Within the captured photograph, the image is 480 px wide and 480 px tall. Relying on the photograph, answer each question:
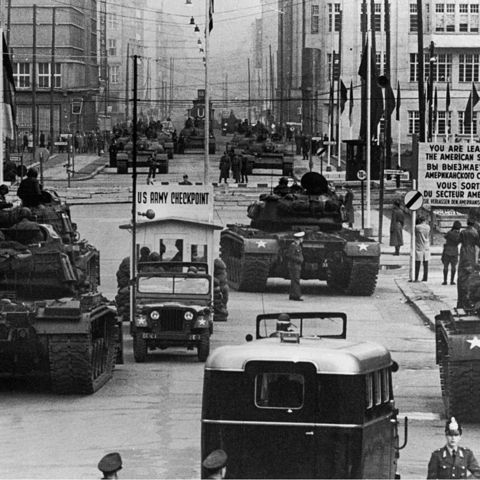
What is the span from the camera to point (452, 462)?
12.2 m

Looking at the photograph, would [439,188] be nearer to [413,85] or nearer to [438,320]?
[438,320]

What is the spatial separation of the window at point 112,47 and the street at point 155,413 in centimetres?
10919

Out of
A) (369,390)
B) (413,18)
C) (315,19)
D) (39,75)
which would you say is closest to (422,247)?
(369,390)

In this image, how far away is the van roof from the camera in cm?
1239

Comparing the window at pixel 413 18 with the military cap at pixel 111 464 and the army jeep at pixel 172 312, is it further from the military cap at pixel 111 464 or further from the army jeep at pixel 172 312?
the military cap at pixel 111 464

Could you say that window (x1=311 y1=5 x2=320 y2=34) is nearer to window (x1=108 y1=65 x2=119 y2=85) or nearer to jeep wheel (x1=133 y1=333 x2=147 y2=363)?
window (x1=108 y1=65 x2=119 y2=85)

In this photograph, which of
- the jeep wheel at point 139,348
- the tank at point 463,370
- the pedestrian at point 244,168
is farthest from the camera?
the pedestrian at point 244,168

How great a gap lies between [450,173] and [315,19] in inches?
2906

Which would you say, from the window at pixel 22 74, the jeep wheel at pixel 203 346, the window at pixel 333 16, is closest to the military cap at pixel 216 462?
the jeep wheel at pixel 203 346

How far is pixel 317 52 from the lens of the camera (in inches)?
4131

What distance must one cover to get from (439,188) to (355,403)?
2343cm

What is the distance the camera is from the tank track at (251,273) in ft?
107

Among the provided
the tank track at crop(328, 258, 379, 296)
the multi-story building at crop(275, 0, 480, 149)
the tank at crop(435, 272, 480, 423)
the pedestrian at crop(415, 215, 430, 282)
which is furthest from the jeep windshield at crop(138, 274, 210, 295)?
the multi-story building at crop(275, 0, 480, 149)

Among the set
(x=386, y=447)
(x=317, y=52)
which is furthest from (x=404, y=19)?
(x=386, y=447)
